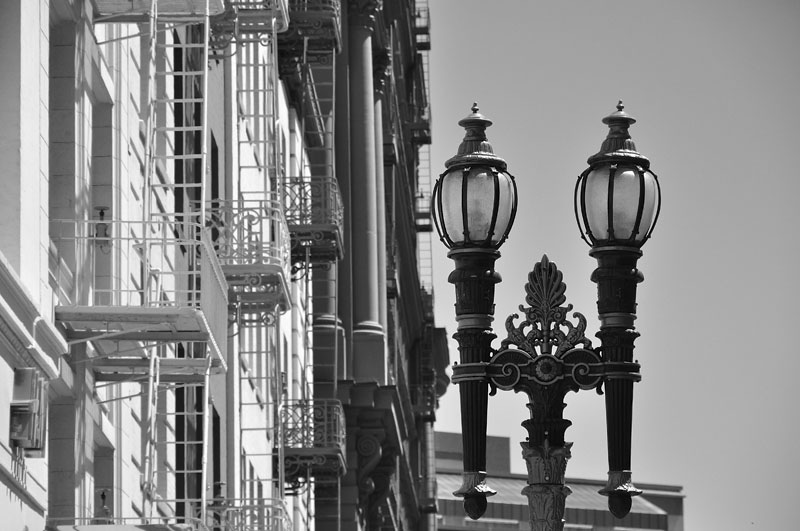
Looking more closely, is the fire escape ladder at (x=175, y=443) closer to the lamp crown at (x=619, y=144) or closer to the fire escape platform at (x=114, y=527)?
the fire escape platform at (x=114, y=527)

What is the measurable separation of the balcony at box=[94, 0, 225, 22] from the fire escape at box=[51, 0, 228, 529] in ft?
0.05

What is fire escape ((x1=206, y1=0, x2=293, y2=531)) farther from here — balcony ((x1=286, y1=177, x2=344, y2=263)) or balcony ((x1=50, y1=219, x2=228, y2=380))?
balcony ((x1=50, y1=219, x2=228, y2=380))

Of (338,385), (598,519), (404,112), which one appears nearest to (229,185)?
(338,385)

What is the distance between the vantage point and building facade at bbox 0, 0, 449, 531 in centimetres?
1689

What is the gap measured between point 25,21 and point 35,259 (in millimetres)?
2033

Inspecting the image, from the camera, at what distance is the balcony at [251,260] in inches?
1012

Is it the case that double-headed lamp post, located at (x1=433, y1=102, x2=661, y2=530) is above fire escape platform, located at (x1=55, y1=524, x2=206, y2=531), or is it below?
above

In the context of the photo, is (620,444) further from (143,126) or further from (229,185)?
(229,185)

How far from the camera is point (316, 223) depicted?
35906 millimetres

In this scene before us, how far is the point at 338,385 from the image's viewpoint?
4344cm

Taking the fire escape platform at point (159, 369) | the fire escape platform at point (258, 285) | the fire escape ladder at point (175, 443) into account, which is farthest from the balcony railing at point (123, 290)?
the fire escape platform at point (258, 285)

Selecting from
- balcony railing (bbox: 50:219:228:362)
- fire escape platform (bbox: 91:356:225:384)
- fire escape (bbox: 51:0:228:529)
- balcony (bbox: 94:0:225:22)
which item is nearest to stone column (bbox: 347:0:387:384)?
fire escape (bbox: 51:0:228:529)

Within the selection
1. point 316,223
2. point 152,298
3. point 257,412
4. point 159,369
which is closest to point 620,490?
point 159,369

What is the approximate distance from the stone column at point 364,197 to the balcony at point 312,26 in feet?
35.4
